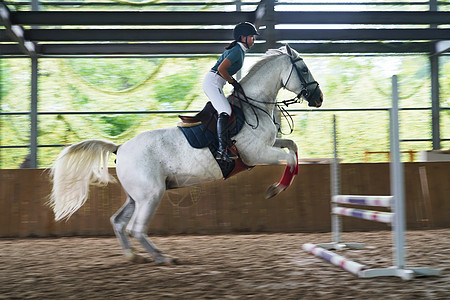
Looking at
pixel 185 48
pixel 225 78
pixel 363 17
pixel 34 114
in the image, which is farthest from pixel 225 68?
pixel 34 114

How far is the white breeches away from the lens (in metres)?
4.43

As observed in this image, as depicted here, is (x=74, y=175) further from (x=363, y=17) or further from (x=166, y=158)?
(x=363, y=17)

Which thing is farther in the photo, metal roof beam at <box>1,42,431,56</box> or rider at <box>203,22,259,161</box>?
metal roof beam at <box>1,42,431,56</box>

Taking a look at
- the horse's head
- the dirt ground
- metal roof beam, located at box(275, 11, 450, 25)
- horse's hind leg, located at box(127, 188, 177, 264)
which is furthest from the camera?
metal roof beam, located at box(275, 11, 450, 25)

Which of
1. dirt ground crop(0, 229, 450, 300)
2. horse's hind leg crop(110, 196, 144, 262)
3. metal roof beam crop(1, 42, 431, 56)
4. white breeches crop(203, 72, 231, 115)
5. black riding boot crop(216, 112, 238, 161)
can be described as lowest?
dirt ground crop(0, 229, 450, 300)

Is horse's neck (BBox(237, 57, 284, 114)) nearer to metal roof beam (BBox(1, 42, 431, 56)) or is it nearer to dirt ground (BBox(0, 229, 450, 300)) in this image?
dirt ground (BBox(0, 229, 450, 300))

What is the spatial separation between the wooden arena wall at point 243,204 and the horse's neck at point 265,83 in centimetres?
259

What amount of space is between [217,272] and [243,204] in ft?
10.8

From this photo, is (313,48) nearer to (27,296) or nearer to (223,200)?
(223,200)

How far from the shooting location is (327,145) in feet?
33.7

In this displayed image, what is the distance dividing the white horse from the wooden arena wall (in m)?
2.33

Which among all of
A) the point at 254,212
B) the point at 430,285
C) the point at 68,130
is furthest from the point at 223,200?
the point at 68,130

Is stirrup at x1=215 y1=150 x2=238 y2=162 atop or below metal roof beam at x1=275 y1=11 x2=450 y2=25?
below

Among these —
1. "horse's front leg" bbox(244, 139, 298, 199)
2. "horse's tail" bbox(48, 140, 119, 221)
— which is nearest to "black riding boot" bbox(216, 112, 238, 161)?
"horse's front leg" bbox(244, 139, 298, 199)
